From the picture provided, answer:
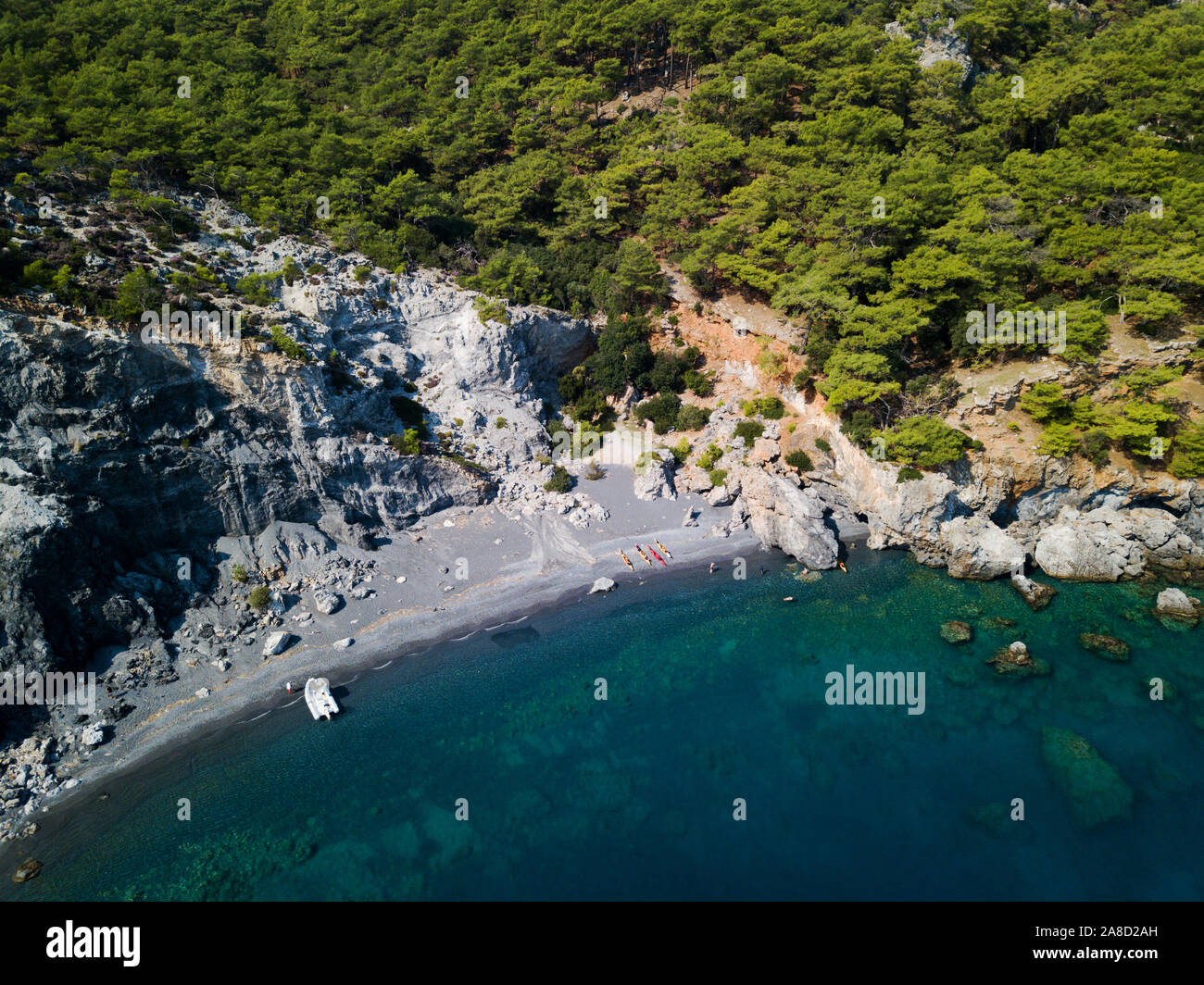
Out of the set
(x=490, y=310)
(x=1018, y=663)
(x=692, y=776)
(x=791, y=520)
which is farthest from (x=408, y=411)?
(x=1018, y=663)

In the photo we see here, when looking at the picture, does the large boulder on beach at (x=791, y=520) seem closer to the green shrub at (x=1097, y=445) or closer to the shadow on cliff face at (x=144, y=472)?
the green shrub at (x=1097, y=445)

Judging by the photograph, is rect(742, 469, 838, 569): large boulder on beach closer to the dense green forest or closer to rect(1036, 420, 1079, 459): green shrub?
the dense green forest

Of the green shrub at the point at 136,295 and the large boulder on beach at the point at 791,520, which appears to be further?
the large boulder on beach at the point at 791,520

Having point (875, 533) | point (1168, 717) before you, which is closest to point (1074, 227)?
point (875, 533)

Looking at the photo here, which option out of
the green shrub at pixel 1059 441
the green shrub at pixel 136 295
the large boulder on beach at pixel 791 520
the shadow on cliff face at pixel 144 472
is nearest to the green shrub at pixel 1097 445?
the green shrub at pixel 1059 441

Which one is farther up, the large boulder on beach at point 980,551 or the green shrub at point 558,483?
the green shrub at point 558,483

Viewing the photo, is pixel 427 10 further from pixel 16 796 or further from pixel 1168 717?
pixel 1168 717
